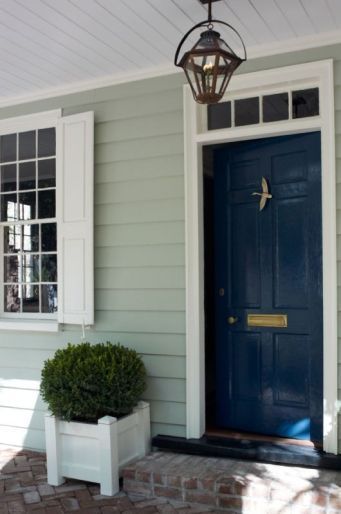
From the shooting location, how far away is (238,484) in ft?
10.8

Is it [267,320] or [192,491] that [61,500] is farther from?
[267,320]

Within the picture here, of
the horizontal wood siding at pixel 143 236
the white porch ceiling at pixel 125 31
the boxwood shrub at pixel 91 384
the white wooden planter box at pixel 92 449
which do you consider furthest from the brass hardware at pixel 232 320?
the white porch ceiling at pixel 125 31

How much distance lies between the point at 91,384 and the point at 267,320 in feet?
4.40

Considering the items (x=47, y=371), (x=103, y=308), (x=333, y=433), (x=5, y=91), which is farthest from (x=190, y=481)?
(x=5, y=91)

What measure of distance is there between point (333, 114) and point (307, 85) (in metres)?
0.31

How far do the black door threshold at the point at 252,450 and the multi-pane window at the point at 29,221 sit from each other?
5.22ft

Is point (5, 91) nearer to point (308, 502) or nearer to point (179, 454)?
point (179, 454)

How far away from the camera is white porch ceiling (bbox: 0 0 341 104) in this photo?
10.5 feet

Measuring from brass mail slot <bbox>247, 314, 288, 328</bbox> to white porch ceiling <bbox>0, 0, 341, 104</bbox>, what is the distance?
186 centimetres

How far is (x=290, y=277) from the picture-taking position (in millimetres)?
3871

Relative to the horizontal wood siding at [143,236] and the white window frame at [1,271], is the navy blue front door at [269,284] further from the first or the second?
the white window frame at [1,271]

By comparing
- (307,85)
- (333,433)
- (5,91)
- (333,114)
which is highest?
(5,91)

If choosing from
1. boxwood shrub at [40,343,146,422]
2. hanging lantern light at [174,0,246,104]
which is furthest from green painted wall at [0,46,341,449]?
hanging lantern light at [174,0,246,104]

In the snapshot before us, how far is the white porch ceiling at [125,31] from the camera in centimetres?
320
